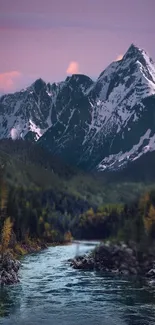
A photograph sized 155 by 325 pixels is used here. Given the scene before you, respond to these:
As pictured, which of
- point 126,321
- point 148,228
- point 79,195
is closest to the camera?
point 79,195

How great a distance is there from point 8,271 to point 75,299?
10.8 meters

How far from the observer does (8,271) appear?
47.8 m

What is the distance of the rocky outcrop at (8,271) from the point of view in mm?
46031

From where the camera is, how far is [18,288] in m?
43.5

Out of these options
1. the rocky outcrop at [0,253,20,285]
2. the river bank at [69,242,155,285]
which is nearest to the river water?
the rocky outcrop at [0,253,20,285]

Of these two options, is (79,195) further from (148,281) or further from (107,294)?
(148,281)

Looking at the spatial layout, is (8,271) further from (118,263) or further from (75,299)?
(118,263)

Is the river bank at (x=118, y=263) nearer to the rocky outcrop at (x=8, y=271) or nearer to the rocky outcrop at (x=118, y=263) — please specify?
the rocky outcrop at (x=118, y=263)

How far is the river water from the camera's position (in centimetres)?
3275

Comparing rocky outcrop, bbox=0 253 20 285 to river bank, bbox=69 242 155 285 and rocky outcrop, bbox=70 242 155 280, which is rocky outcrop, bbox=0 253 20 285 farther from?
rocky outcrop, bbox=70 242 155 280

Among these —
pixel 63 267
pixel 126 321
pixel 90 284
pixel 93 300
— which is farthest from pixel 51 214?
pixel 63 267

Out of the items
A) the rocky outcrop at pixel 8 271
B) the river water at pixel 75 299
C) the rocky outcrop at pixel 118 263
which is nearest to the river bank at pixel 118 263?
the rocky outcrop at pixel 118 263

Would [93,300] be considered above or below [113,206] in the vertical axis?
below

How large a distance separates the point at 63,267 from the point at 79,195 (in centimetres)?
4570
